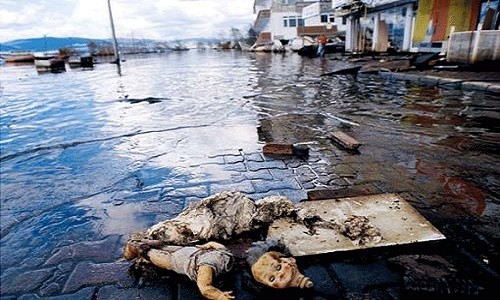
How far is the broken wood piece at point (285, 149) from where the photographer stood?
5.31 m

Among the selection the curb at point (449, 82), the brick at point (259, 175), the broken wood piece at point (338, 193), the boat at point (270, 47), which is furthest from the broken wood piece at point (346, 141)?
the boat at point (270, 47)

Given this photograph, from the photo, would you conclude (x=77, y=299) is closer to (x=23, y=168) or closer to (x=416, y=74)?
(x=23, y=168)

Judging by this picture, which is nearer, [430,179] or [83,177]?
[430,179]

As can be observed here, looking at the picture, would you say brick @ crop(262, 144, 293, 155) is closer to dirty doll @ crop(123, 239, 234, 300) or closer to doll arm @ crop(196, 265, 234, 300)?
dirty doll @ crop(123, 239, 234, 300)

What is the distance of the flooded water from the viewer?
10.7ft

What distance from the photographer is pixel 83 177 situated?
15.4 ft

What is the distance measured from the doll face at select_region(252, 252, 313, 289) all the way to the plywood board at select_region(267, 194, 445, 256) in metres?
0.37

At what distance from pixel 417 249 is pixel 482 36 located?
1368 centimetres

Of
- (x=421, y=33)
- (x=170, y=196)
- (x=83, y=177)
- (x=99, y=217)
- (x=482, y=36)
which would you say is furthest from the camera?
(x=421, y=33)

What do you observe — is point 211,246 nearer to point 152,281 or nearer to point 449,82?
point 152,281

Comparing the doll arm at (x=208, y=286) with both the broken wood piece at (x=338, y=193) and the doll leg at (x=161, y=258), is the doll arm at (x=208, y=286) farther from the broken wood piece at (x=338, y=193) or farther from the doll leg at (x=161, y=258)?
the broken wood piece at (x=338, y=193)

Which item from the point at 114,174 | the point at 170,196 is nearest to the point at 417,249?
the point at 170,196

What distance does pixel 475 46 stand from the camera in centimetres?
1327

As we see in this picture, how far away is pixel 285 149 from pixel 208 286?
3416 mm
